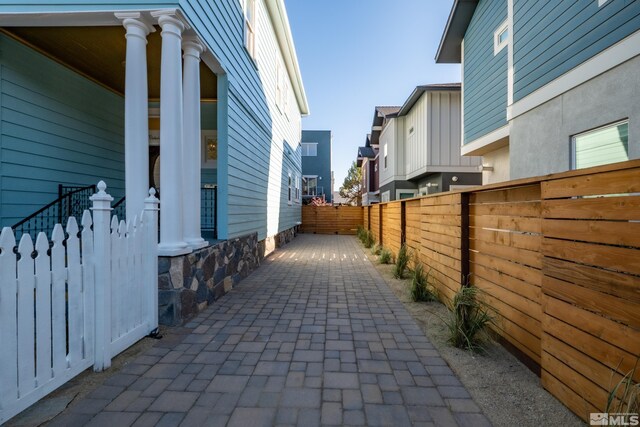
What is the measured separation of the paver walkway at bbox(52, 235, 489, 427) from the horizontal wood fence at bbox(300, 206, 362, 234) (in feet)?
39.6

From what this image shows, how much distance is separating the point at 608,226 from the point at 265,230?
6.97 metres

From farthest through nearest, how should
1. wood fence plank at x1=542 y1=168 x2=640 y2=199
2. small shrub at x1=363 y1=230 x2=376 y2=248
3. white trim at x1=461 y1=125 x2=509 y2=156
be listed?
small shrub at x1=363 y1=230 x2=376 y2=248
white trim at x1=461 y1=125 x2=509 y2=156
wood fence plank at x1=542 y1=168 x2=640 y2=199

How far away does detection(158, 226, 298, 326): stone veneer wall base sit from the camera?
3.52m

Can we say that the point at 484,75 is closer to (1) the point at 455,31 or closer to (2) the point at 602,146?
(1) the point at 455,31

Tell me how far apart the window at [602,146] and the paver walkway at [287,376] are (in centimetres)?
317

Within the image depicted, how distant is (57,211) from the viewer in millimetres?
5188

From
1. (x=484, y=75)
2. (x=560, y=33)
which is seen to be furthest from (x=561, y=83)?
(x=484, y=75)

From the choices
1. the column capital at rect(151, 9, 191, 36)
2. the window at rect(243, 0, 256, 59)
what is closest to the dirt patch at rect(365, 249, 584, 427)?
the column capital at rect(151, 9, 191, 36)

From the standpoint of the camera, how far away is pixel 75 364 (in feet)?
7.76

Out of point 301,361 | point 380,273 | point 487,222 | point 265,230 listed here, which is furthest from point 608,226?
point 265,230

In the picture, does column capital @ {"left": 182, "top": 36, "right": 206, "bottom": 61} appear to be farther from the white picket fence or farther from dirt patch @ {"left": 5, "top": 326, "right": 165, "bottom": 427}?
dirt patch @ {"left": 5, "top": 326, "right": 165, "bottom": 427}

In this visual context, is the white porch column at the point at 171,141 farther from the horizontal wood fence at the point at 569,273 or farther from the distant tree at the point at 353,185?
the distant tree at the point at 353,185

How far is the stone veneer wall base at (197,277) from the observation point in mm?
3520

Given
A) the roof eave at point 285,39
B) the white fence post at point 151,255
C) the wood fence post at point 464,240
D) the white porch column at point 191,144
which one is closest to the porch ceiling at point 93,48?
the white porch column at point 191,144
